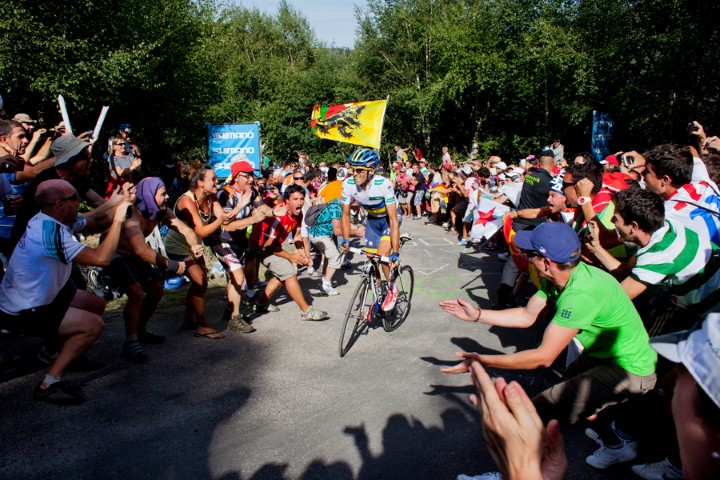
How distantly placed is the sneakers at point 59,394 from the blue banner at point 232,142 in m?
11.4

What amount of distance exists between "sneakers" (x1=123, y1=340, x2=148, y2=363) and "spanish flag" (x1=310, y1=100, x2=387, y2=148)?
829 centimetres

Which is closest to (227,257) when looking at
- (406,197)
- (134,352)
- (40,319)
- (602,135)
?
(134,352)

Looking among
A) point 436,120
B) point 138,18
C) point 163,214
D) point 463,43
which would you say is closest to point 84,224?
point 163,214

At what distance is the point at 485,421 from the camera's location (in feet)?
4.52

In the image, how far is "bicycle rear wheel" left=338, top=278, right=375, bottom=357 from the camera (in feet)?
17.1

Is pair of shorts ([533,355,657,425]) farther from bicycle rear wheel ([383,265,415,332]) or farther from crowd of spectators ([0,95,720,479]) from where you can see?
bicycle rear wheel ([383,265,415,332])

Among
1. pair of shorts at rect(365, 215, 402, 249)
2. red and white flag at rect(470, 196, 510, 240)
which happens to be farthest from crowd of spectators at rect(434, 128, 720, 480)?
red and white flag at rect(470, 196, 510, 240)

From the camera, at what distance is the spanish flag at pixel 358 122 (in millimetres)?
12235

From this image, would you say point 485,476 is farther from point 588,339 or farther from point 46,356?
point 46,356

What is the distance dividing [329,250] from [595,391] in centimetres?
534

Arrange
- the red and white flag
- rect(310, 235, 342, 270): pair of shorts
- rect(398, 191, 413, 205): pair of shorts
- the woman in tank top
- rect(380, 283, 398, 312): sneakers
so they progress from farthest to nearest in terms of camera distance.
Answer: rect(398, 191, 413, 205): pair of shorts
rect(310, 235, 342, 270): pair of shorts
the red and white flag
rect(380, 283, 398, 312): sneakers
the woman in tank top

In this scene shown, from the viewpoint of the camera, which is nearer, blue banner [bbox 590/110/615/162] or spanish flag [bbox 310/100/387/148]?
spanish flag [bbox 310/100/387/148]

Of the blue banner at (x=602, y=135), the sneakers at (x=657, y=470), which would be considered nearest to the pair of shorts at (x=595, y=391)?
the sneakers at (x=657, y=470)

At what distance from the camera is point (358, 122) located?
1258 centimetres
